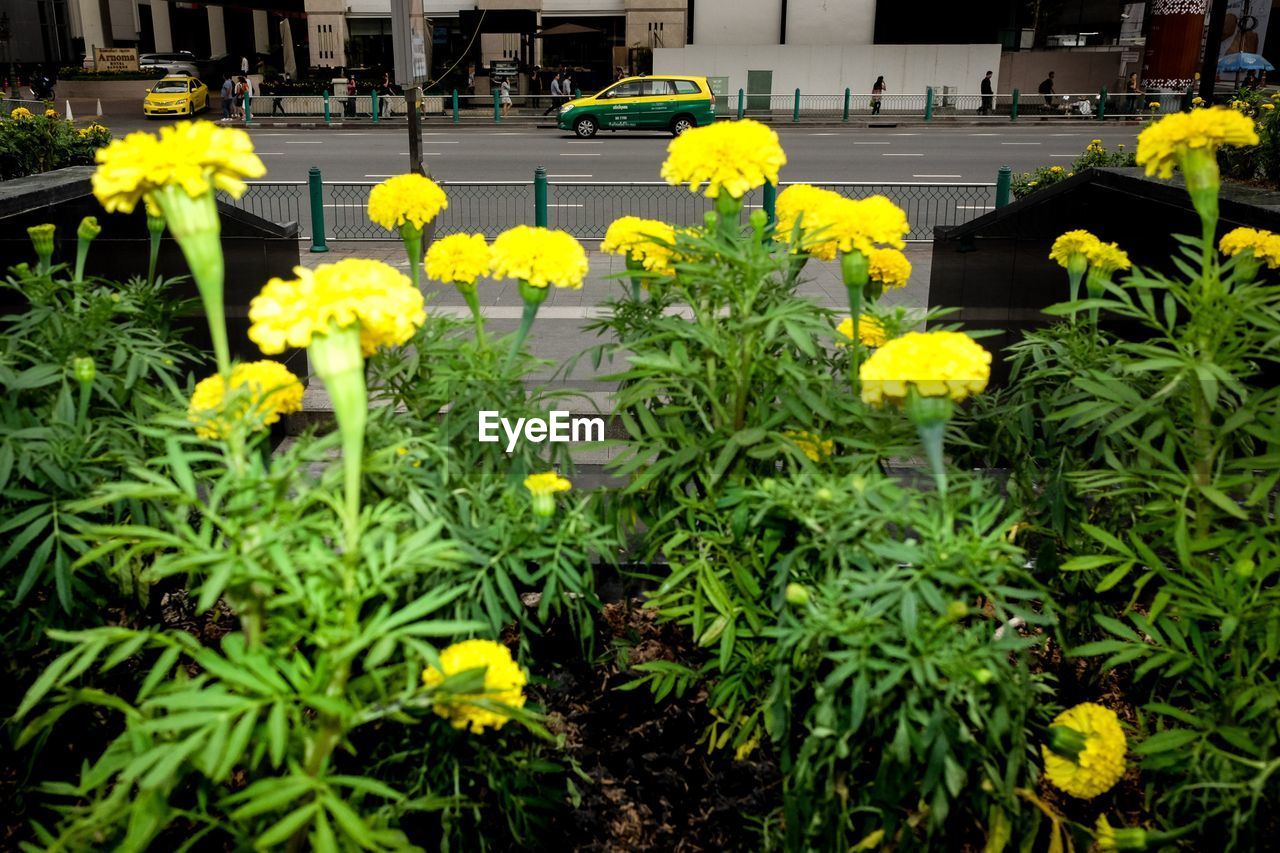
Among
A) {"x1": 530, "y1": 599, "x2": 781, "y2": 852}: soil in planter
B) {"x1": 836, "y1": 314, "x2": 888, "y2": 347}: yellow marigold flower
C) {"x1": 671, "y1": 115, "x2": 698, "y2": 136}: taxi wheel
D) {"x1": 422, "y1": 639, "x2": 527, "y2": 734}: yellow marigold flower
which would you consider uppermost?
{"x1": 836, "y1": 314, "x2": 888, "y2": 347}: yellow marigold flower

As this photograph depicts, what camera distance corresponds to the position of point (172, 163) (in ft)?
5.14

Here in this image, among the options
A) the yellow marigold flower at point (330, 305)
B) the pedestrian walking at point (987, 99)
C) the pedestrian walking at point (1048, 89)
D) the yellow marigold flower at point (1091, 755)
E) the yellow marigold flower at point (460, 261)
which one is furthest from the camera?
the pedestrian walking at point (1048, 89)

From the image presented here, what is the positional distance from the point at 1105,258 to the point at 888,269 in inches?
20.8

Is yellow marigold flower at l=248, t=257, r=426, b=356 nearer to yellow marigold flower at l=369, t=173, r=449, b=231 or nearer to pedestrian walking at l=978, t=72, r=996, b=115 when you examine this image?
yellow marigold flower at l=369, t=173, r=449, b=231

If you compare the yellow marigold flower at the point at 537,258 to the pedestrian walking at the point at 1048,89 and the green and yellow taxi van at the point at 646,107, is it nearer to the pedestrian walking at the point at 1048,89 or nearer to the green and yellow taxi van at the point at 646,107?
the green and yellow taxi van at the point at 646,107

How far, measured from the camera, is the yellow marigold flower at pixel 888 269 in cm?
276

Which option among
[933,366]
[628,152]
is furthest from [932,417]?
[628,152]

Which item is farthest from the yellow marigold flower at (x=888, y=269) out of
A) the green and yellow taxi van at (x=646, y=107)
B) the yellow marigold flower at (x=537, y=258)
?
the green and yellow taxi van at (x=646, y=107)

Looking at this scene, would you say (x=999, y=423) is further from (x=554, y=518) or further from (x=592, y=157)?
(x=592, y=157)

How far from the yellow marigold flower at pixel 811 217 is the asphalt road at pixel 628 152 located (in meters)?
14.5

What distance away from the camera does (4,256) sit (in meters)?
4.51

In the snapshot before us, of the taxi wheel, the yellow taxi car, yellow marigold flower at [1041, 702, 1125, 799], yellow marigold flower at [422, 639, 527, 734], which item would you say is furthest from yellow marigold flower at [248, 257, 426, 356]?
the yellow taxi car

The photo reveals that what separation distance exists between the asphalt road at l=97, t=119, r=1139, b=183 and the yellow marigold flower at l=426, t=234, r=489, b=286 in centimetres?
1467

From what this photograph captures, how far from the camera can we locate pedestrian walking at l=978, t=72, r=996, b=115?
28.7m
